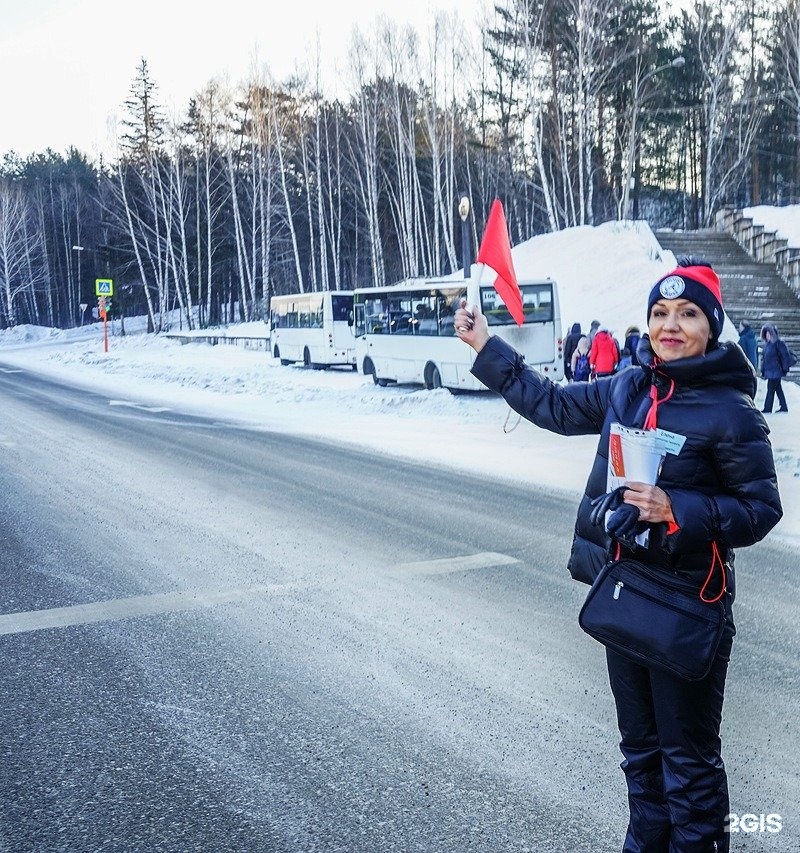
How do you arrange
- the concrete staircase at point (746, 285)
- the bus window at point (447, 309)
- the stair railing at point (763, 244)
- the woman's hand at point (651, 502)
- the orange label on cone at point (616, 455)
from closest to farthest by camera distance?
1. the woman's hand at point (651, 502)
2. the orange label on cone at point (616, 455)
3. the bus window at point (447, 309)
4. the concrete staircase at point (746, 285)
5. the stair railing at point (763, 244)

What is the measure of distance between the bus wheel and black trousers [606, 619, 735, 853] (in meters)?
18.5

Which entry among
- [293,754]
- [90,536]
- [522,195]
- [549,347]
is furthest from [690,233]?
[293,754]

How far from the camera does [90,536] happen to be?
25.3ft

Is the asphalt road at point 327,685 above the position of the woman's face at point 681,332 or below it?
below

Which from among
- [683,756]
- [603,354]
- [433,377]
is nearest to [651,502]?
[683,756]

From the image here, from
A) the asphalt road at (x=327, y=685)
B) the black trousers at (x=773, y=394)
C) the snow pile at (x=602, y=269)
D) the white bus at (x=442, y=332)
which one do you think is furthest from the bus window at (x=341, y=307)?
the asphalt road at (x=327, y=685)

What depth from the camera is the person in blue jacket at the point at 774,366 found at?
51.7 ft

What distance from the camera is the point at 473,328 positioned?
3307 millimetres

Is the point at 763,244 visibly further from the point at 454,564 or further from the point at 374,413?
the point at 454,564

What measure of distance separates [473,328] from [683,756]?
157cm

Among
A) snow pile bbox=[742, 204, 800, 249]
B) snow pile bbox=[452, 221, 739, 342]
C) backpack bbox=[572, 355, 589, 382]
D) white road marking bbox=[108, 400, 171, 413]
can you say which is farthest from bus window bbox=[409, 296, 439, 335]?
snow pile bbox=[742, 204, 800, 249]

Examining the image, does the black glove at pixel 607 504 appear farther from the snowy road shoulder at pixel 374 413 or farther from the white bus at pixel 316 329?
the white bus at pixel 316 329

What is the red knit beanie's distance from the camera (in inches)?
107

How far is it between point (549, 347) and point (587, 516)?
17919 mm
